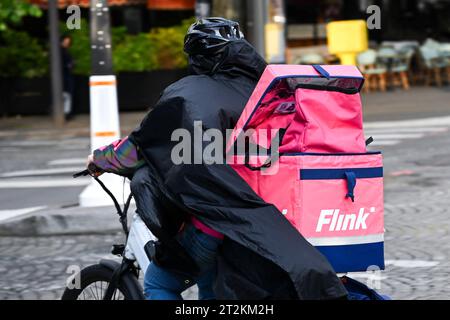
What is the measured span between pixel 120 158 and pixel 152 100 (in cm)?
1711

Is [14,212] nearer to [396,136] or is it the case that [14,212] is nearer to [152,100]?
[396,136]

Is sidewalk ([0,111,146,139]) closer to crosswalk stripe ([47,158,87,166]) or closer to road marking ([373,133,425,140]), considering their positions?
crosswalk stripe ([47,158,87,166])

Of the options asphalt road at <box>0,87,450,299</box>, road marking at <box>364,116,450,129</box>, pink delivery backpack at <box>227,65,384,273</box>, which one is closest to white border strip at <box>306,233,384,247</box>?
pink delivery backpack at <box>227,65,384,273</box>

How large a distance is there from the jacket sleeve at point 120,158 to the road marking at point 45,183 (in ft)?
24.9

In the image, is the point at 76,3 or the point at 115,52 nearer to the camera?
the point at 115,52

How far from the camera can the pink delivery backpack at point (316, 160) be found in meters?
3.62

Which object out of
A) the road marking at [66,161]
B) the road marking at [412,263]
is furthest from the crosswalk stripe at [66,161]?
the road marking at [412,263]

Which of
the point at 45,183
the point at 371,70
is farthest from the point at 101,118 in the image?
the point at 371,70

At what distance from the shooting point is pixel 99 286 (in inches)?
171

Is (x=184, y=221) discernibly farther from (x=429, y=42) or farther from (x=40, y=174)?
(x=429, y=42)

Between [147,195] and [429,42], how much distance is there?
2031 cm

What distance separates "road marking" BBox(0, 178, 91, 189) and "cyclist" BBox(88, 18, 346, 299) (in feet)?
25.6

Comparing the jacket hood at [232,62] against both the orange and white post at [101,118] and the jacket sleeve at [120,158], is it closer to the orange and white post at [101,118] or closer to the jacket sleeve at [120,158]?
the jacket sleeve at [120,158]

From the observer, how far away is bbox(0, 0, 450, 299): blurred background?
766cm
